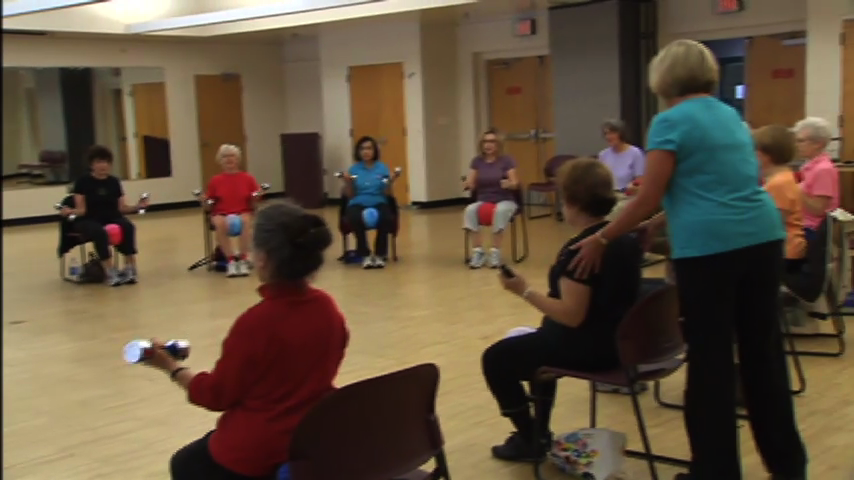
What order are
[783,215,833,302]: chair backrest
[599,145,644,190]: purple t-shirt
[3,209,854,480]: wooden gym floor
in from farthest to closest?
[599,145,644,190]: purple t-shirt < [783,215,833,302]: chair backrest < [3,209,854,480]: wooden gym floor

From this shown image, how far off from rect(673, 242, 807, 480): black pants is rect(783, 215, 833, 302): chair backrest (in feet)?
5.63

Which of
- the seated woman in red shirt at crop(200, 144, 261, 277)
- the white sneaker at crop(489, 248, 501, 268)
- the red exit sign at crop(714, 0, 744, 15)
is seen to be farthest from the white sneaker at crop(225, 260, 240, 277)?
the red exit sign at crop(714, 0, 744, 15)

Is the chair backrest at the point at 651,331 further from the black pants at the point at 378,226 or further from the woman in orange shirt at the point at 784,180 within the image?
the black pants at the point at 378,226

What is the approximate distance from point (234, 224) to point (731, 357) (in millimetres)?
5544

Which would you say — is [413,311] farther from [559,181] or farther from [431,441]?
[431,441]

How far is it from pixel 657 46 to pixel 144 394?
7860mm

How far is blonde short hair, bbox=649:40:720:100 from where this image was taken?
2504mm

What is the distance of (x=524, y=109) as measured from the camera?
12000mm

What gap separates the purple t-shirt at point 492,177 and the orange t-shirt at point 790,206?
341 cm

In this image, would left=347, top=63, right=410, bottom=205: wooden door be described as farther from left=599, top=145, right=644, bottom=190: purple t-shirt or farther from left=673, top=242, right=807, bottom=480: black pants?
left=673, top=242, right=807, bottom=480: black pants

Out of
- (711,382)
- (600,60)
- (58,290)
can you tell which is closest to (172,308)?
(58,290)

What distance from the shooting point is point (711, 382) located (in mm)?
2535

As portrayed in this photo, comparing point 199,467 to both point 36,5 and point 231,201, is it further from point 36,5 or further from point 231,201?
point 36,5

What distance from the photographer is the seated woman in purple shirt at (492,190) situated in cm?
749
